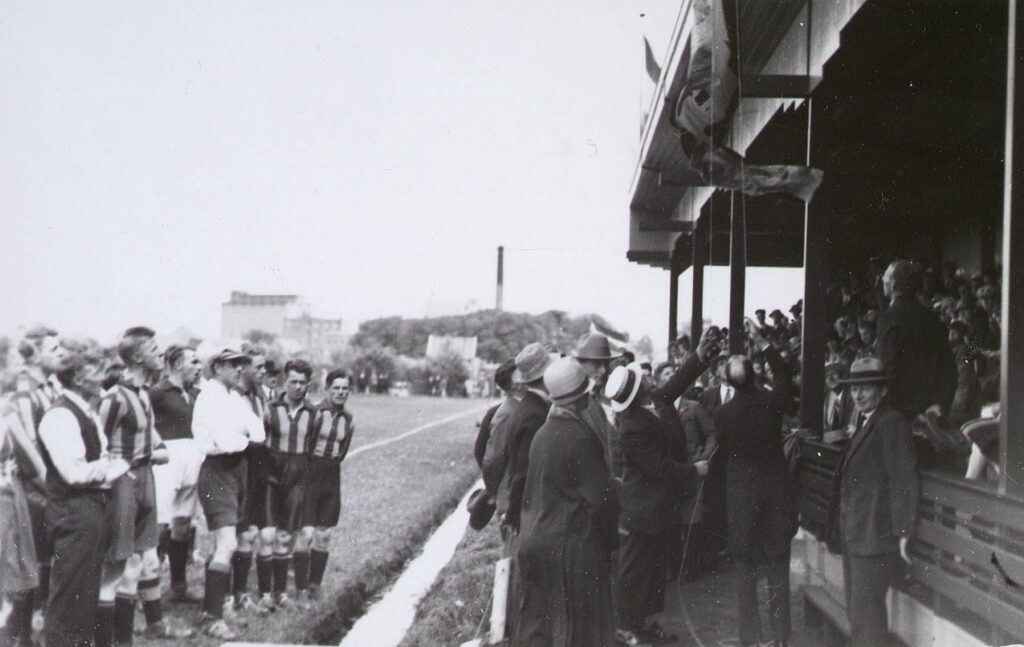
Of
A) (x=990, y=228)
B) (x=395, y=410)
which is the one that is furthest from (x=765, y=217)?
(x=395, y=410)

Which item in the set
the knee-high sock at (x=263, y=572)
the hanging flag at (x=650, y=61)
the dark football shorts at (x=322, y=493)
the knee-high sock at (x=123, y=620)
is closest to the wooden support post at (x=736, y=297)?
the hanging flag at (x=650, y=61)

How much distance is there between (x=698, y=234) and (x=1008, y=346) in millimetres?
10089

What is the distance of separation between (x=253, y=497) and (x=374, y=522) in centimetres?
493

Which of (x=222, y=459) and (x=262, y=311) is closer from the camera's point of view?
(x=222, y=459)

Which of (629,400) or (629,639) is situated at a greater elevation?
(629,400)

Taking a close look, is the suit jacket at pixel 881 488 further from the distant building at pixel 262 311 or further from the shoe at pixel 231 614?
the distant building at pixel 262 311

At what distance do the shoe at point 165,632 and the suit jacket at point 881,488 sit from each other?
431 cm

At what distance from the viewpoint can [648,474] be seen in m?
6.42

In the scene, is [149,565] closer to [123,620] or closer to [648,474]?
[123,620]

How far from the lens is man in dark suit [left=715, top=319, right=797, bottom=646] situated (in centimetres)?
605

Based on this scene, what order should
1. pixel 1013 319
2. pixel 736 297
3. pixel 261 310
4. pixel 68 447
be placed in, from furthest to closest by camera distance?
pixel 261 310, pixel 736 297, pixel 68 447, pixel 1013 319

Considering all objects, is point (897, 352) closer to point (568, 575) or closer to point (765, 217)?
point (568, 575)

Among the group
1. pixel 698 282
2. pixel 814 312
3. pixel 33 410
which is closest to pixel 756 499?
pixel 814 312

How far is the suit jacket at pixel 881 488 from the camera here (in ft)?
16.1
